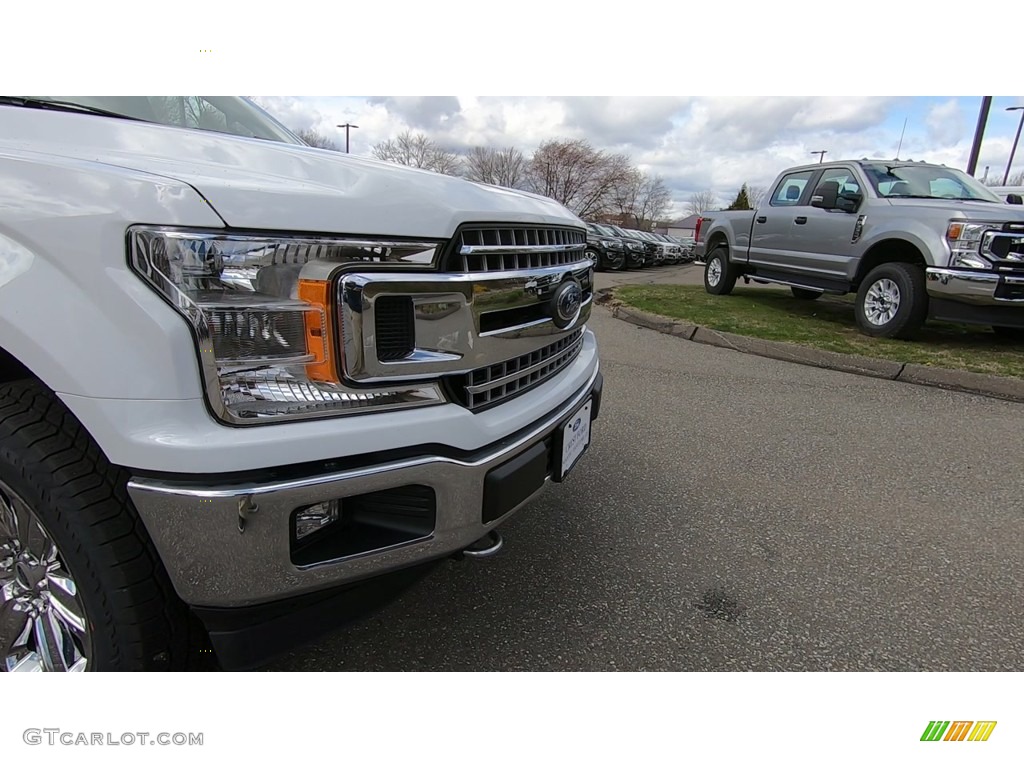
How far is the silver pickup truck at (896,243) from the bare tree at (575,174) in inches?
1216

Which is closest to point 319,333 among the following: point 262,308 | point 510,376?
point 262,308

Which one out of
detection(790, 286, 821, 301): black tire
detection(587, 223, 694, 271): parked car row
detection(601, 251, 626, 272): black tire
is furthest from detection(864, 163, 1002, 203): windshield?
detection(601, 251, 626, 272): black tire

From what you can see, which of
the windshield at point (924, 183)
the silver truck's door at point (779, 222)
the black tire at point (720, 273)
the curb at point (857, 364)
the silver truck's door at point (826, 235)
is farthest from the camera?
the black tire at point (720, 273)

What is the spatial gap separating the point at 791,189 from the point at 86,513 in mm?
9112

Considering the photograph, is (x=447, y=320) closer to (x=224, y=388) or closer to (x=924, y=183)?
(x=224, y=388)

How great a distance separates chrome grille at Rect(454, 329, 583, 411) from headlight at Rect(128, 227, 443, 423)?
285 millimetres

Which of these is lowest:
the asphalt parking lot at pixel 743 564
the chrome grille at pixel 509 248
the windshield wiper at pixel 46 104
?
the asphalt parking lot at pixel 743 564

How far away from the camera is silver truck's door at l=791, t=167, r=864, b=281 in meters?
6.83

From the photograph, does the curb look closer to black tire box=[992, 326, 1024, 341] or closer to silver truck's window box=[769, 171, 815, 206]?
black tire box=[992, 326, 1024, 341]

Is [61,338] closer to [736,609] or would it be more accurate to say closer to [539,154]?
[736,609]

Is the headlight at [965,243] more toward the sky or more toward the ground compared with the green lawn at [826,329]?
more toward the sky

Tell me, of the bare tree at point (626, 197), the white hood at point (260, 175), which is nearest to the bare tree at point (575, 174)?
the bare tree at point (626, 197)
